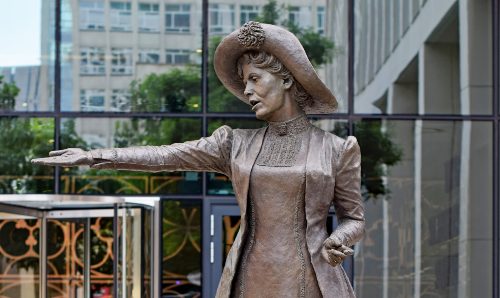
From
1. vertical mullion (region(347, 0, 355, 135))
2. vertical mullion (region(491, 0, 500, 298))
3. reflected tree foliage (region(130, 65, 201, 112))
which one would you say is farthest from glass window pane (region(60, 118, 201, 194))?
vertical mullion (region(491, 0, 500, 298))

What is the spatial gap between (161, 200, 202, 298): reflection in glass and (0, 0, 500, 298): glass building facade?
0.04 ft

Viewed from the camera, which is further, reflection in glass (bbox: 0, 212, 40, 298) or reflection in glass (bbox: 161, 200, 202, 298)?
reflection in glass (bbox: 161, 200, 202, 298)

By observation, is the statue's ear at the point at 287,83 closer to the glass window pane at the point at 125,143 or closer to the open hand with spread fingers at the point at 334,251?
the open hand with spread fingers at the point at 334,251

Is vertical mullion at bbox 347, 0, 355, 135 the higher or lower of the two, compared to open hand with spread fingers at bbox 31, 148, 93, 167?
higher

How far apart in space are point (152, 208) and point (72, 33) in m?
2.23

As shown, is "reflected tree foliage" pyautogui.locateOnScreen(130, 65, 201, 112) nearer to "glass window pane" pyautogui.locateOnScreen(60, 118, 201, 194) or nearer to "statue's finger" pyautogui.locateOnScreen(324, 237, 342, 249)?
"glass window pane" pyautogui.locateOnScreen(60, 118, 201, 194)

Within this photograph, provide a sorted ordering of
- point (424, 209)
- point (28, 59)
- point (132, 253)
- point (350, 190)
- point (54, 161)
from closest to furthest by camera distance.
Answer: point (54, 161) < point (350, 190) < point (132, 253) < point (424, 209) < point (28, 59)

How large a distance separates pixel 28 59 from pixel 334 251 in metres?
8.82

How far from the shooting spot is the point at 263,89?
19.3 feet

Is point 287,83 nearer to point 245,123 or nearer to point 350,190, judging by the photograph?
point 350,190

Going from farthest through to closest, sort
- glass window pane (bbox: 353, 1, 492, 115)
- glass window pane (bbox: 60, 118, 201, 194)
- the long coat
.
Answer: glass window pane (bbox: 60, 118, 201, 194) → glass window pane (bbox: 353, 1, 492, 115) → the long coat

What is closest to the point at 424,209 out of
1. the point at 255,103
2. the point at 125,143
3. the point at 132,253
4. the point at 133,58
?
the point at 132,253

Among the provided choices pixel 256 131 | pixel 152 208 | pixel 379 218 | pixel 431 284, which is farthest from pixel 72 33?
pixel 256 131

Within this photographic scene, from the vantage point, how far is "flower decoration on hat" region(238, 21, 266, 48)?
5.82 m
